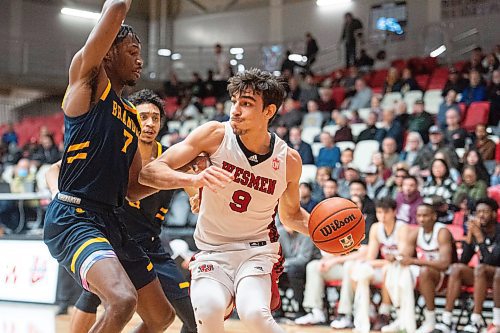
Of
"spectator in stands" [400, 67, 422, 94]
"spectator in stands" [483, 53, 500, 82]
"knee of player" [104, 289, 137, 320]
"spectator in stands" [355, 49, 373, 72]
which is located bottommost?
"knee of player" [104, 289, 137, 320]

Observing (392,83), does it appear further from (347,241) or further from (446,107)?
(347,241)

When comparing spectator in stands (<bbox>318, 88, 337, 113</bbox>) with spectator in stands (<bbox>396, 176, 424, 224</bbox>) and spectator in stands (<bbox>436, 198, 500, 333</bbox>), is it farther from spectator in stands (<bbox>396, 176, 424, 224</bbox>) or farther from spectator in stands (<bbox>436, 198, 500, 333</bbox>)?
spectator in stands (<bbox>436, 198, 500, 333</bbox>)

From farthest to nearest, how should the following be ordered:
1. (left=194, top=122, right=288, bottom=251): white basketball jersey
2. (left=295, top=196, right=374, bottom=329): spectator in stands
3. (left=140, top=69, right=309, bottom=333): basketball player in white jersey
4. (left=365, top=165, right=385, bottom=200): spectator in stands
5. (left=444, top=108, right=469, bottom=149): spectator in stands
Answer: (left=444, top=108, right=469, bottom=149): spectator in stands < (left=365, top=165, right=385, bottom=200): spectator in stands < (left=295, top=196, right=374, bottom=329): spectator in stands < (left=194, top=122, right=288, bottom=251): white basketball jersey < (left=140, top=69, right=309, bottom=333): basketball player in white jersey

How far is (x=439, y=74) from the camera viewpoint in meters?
13.7

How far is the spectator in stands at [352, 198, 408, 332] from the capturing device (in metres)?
7.46

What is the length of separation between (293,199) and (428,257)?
3.68 meters

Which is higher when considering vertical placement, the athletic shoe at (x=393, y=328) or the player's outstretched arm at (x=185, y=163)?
the player's outstretched arm at (x=185, y=163)

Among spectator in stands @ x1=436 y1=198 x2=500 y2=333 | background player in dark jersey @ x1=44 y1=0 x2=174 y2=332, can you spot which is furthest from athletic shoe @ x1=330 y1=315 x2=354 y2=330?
background player in dark jersey @ x1=44 y1=0 x2=174 y2=332

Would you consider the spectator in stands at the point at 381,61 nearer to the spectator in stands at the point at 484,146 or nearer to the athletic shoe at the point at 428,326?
the spectator in stands at the point at 484,146

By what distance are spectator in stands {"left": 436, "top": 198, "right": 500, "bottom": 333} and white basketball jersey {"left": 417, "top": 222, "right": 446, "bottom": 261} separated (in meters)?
0.28

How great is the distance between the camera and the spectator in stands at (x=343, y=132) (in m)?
11.4

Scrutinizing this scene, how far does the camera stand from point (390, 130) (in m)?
10.8

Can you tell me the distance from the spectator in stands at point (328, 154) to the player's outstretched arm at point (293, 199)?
6449mm

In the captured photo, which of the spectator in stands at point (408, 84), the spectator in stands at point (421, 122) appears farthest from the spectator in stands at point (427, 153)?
the spectator in stands at point (408, 84)
